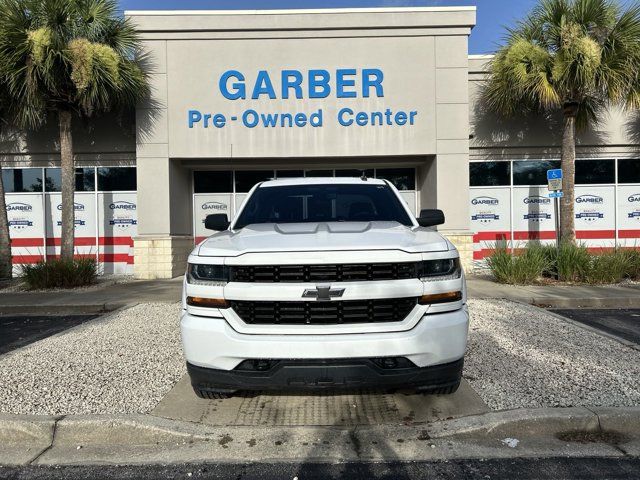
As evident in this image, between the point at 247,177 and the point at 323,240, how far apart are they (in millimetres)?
11538

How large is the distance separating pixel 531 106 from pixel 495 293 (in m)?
5.87

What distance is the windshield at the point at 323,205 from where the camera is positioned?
4.75 meters

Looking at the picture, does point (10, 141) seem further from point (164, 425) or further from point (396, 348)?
point (396, 348)

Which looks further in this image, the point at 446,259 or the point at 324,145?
the point at 324,145

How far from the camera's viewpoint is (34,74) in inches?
430

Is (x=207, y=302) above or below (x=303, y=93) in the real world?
below

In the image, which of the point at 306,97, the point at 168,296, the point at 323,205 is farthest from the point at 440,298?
the point at 306,97

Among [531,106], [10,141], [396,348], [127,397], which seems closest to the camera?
[396,348]

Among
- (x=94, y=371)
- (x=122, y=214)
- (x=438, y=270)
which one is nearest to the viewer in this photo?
(x=438, y=270)

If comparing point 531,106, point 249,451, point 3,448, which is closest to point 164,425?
point 249,451

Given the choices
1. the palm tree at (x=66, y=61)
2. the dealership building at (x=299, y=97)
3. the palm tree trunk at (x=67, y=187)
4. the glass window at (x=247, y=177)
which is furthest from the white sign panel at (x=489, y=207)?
the palm tree trunk at (x=67, y=187)

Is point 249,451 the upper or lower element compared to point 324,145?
lower

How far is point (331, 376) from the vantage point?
316 cm

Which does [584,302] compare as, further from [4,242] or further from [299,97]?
[4,242]
